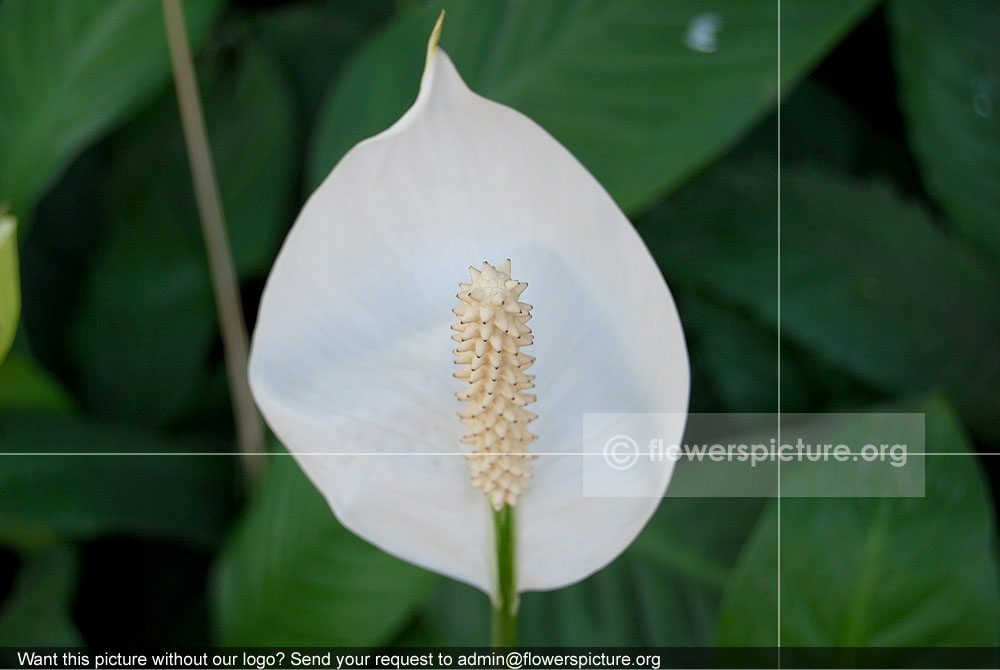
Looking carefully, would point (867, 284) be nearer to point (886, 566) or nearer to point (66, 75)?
point (886, 566)

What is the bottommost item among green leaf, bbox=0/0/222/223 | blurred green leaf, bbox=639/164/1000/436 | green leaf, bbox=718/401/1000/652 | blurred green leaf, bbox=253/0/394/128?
green leaf, bbox=718/401/1000/652

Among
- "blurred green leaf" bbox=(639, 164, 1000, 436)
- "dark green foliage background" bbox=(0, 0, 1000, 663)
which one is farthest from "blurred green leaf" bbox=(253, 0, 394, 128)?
"blurred green leaf" bbox=(639, 164, 1000, 436)

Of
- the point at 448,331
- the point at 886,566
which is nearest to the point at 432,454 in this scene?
the point at 448,331

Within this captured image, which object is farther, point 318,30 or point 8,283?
point 318,30

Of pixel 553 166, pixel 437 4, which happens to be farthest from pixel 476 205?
pixel 437 4

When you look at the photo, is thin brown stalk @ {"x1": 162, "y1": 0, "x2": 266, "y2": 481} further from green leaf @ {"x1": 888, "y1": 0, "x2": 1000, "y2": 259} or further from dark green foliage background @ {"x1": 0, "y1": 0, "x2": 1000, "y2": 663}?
green leaf @ {"x1": 888, "y1": 0, "x2": 1000, "y2": 259}

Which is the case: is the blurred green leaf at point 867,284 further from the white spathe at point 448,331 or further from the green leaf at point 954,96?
the white spathe at point 448,331

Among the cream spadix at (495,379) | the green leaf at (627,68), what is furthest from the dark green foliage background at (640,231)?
the cream spadix at (495,379)
